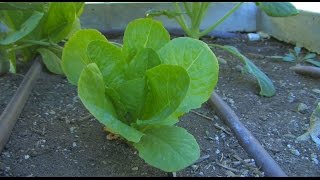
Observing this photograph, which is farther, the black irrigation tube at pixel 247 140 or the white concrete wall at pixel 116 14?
the white concrete wall at pixel 116 14

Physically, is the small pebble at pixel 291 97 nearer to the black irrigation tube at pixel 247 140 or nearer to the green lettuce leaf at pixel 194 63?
the black irrigation tube at pixel 247 140

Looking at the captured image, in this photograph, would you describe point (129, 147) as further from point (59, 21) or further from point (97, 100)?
point (59, 21)

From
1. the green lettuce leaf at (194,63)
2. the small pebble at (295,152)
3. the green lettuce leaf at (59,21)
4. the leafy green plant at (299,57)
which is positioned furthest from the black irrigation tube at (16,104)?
the leafy green plant at (299,57)

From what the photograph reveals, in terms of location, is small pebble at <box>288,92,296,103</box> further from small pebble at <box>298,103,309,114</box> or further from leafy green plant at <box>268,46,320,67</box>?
leafy green plant at <box>268,46,320,67</box>

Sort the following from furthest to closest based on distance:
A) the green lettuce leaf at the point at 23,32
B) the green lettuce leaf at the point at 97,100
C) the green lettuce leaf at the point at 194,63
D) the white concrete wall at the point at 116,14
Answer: the white concrete wall at the point at 116,14 → the green lettuce leaf at the point at 23,32 → the green lettuce leaf at the point at 194,63 → the green lettuce leaf at the point at 97,100

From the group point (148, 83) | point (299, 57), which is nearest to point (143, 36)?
point (148, 83)

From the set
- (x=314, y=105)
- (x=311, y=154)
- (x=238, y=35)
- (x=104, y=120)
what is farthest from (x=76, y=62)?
(x=238, y=35)

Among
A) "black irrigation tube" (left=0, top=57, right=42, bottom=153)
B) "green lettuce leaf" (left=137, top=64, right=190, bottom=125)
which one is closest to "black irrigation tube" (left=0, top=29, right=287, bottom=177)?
"black irrigation tube" (left=0, top=57, right=42, bottom=153)
